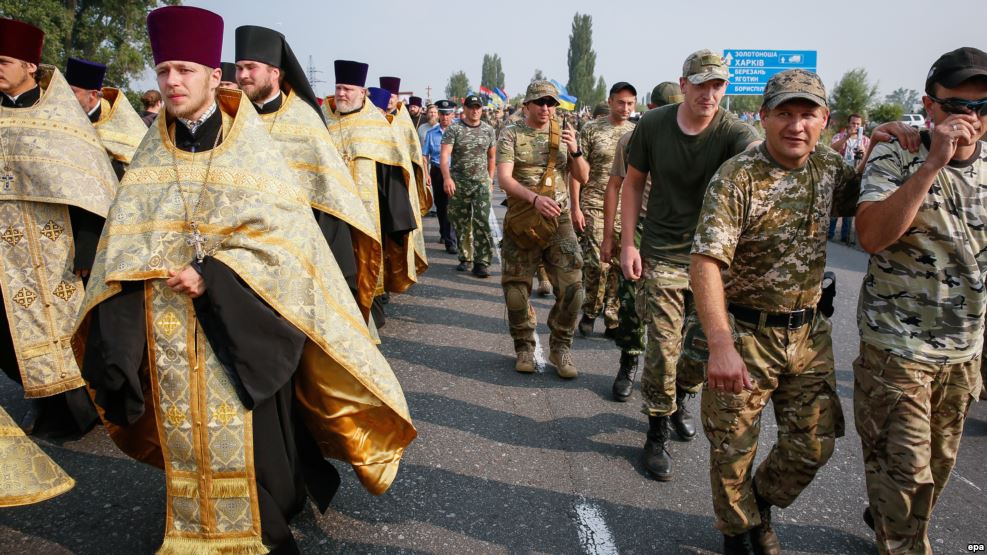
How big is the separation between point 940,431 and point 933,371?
1.08ft

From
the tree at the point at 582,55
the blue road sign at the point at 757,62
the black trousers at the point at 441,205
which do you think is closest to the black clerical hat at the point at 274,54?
the black trousers at the point at 441,205

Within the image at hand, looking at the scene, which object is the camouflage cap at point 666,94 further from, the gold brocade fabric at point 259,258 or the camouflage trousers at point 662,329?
the gold brocade fabric at point 259,258

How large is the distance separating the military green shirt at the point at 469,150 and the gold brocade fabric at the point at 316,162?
17.0 feet

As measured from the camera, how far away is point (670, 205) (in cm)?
423

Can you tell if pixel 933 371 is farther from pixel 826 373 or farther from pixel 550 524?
pixel 550 524

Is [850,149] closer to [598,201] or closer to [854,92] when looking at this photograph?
[598,201]

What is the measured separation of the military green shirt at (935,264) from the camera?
278 cm

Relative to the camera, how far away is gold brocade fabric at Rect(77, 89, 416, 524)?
9.42 ft

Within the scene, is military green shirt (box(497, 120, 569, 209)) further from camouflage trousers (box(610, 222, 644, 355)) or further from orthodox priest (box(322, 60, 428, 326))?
camouflage trousers (box(610, 222, 644, 355))

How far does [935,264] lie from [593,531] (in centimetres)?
196

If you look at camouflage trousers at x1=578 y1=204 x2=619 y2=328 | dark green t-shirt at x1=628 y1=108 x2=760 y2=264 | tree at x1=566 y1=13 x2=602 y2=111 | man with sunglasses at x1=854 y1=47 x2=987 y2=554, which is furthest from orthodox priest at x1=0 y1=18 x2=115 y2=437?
tree at x1=566 y1=13 x2=602 y2=111

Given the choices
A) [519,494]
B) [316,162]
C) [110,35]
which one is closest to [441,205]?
[316,162]

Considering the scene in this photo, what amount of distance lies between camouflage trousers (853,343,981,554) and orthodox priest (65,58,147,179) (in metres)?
5.32

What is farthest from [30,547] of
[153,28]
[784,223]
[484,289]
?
[484,289]
